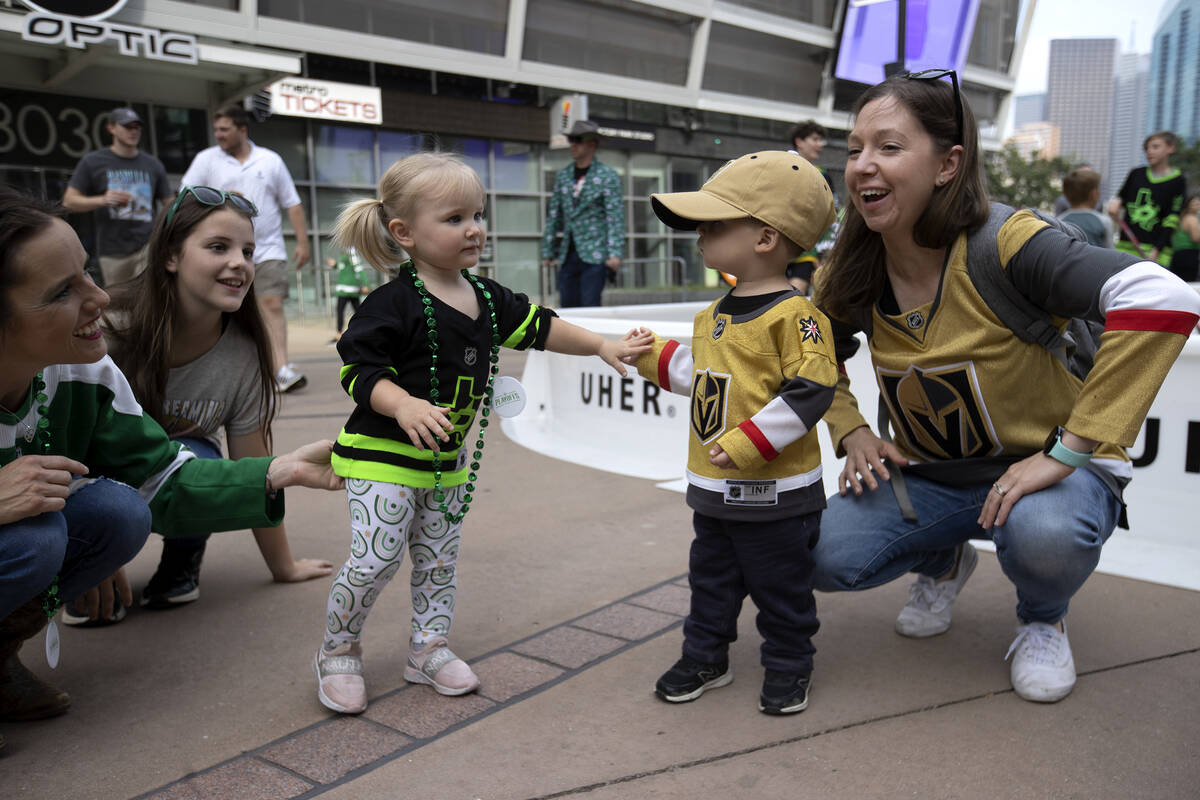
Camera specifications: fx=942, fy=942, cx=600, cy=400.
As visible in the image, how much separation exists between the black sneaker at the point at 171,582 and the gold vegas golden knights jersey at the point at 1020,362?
6.88 ft

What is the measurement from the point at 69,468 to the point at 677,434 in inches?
125

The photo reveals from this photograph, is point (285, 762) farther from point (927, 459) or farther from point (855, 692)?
point (927, 459)

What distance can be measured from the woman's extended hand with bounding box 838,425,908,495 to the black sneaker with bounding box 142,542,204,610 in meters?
2.09

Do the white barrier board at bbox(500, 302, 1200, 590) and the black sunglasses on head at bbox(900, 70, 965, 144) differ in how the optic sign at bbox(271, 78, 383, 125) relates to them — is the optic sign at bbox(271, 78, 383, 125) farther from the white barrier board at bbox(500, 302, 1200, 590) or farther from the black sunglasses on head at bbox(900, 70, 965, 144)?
the black sunglasses on head at bbox(900, 70, 965, 144)

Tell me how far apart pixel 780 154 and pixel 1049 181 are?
44572mm

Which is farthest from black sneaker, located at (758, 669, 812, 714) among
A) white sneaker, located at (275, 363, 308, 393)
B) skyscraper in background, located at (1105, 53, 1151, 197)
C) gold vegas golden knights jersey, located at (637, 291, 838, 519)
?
skyscraper in background, located at (1105, 53, 1151, 197)

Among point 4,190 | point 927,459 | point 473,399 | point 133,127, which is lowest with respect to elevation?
point 927,459

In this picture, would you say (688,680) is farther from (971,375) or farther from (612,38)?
(612,38)

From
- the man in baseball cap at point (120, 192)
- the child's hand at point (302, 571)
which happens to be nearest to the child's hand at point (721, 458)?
the child's hand at point (302, 571)

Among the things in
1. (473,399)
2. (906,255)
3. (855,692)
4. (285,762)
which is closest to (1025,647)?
(855,692)

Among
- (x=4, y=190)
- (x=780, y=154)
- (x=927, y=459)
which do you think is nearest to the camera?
(x=4, y=190)

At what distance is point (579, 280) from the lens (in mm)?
7637

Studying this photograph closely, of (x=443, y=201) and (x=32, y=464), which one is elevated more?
(x=443, y=201)

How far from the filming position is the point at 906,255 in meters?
2.44
